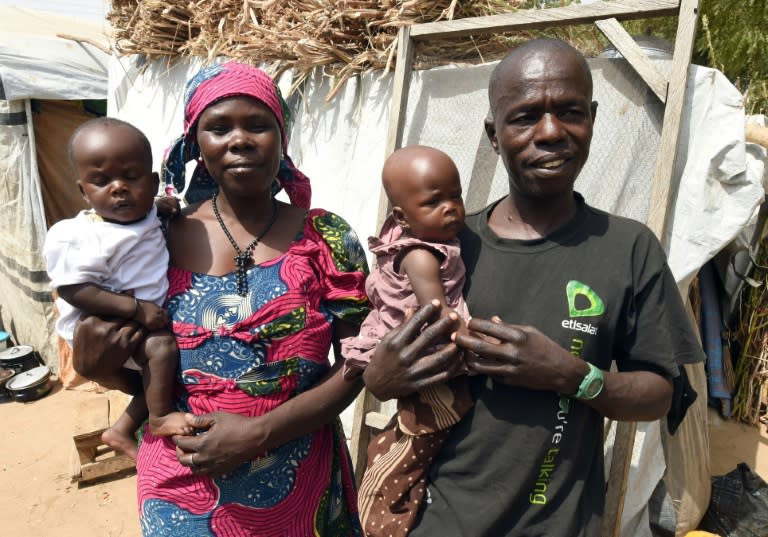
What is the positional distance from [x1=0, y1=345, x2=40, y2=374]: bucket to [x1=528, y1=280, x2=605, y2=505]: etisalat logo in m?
6.22

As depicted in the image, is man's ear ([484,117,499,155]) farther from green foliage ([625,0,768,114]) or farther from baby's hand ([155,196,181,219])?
green foliage ([625,0,768,114])

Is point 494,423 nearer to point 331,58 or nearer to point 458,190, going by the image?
point 458,190

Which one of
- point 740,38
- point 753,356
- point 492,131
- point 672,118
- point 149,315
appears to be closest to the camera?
point 492,131

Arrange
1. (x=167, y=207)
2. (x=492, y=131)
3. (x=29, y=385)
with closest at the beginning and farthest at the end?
(x=492, y=131)
(x=167, y=207)
(x=29, y=385)

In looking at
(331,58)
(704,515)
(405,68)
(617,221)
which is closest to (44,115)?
(331,58)

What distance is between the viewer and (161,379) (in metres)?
1.49

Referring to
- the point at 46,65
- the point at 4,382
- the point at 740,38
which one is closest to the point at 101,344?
the point at 4,382

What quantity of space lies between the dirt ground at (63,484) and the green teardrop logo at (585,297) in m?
3.37

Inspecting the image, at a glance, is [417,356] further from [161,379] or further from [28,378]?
[28,378]

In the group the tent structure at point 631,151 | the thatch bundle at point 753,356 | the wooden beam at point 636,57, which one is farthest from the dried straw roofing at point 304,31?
the thatch bundle at point 753,356

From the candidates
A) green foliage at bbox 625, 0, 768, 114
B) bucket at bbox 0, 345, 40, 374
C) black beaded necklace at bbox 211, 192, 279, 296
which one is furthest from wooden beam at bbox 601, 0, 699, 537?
bucket at bbox 0, 345, 40, 374

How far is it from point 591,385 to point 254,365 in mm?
859

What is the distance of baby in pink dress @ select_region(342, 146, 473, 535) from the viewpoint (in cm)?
130

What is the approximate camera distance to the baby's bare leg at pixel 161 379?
4.86 feet
